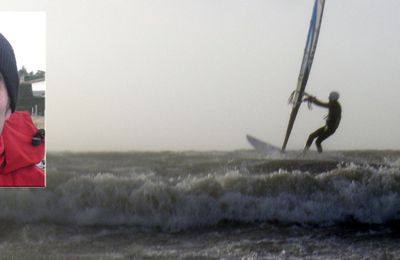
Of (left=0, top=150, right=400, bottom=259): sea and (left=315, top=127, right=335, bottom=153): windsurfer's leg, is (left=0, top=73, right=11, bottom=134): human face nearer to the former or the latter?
(left=0, top=150, right=400, bottom=259): sea

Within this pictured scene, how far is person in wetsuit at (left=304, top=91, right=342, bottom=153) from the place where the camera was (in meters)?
2.96

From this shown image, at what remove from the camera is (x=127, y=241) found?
289 cm

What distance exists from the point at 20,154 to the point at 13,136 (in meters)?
0.10

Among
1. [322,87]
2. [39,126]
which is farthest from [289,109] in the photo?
[39,126]

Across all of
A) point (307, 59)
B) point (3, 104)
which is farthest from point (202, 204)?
point (3, 104)

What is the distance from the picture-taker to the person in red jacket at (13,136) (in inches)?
116

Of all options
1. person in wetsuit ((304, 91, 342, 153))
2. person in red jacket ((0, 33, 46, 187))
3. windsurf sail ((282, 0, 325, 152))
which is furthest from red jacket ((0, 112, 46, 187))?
person in wetsuit ((304, 91, 342, 153))

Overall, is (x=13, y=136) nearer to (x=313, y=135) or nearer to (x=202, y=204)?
(x=202, y=204)

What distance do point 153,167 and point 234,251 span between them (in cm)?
59

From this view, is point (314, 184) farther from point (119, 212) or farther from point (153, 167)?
point (119, 212)

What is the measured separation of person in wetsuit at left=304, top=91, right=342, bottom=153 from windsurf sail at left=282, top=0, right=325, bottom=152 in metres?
0.06

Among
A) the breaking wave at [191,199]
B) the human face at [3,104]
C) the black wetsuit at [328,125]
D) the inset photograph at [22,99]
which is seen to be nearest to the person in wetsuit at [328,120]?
the black wetsuit at [328,125]

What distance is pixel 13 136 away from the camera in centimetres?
298

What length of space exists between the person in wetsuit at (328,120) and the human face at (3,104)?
5.04 ft
